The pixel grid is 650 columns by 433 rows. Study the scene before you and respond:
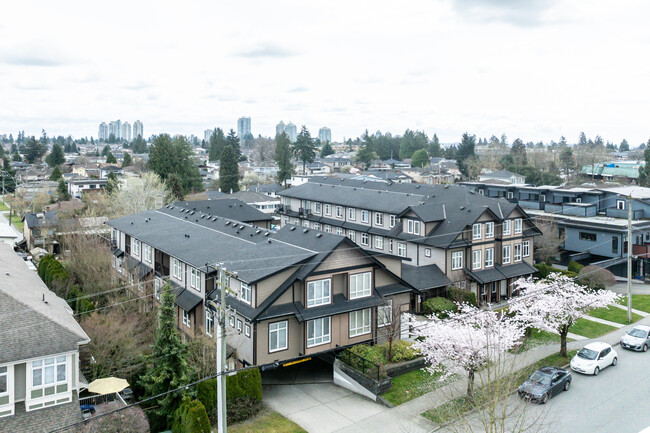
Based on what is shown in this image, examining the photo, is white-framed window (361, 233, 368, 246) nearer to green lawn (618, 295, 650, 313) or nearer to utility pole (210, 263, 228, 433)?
green lawn (618, 295, 650, 313)

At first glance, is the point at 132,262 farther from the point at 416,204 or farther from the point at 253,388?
the point at 416,204

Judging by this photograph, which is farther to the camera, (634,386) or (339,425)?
(634,386)

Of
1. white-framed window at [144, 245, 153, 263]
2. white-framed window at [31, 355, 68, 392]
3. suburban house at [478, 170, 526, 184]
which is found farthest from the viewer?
suburban house at [478, 170, 526, 184]

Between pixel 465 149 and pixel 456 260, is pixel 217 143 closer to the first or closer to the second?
pixel 465 149

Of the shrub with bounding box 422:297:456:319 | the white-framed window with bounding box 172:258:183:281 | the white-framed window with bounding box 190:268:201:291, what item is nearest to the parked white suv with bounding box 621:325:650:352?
the shrub with bounding box 422:297:456:319

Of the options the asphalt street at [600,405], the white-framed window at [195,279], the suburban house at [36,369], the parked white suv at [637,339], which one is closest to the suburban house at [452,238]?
the parked white suv at [637,339]

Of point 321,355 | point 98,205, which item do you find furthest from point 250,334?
point 98,205
